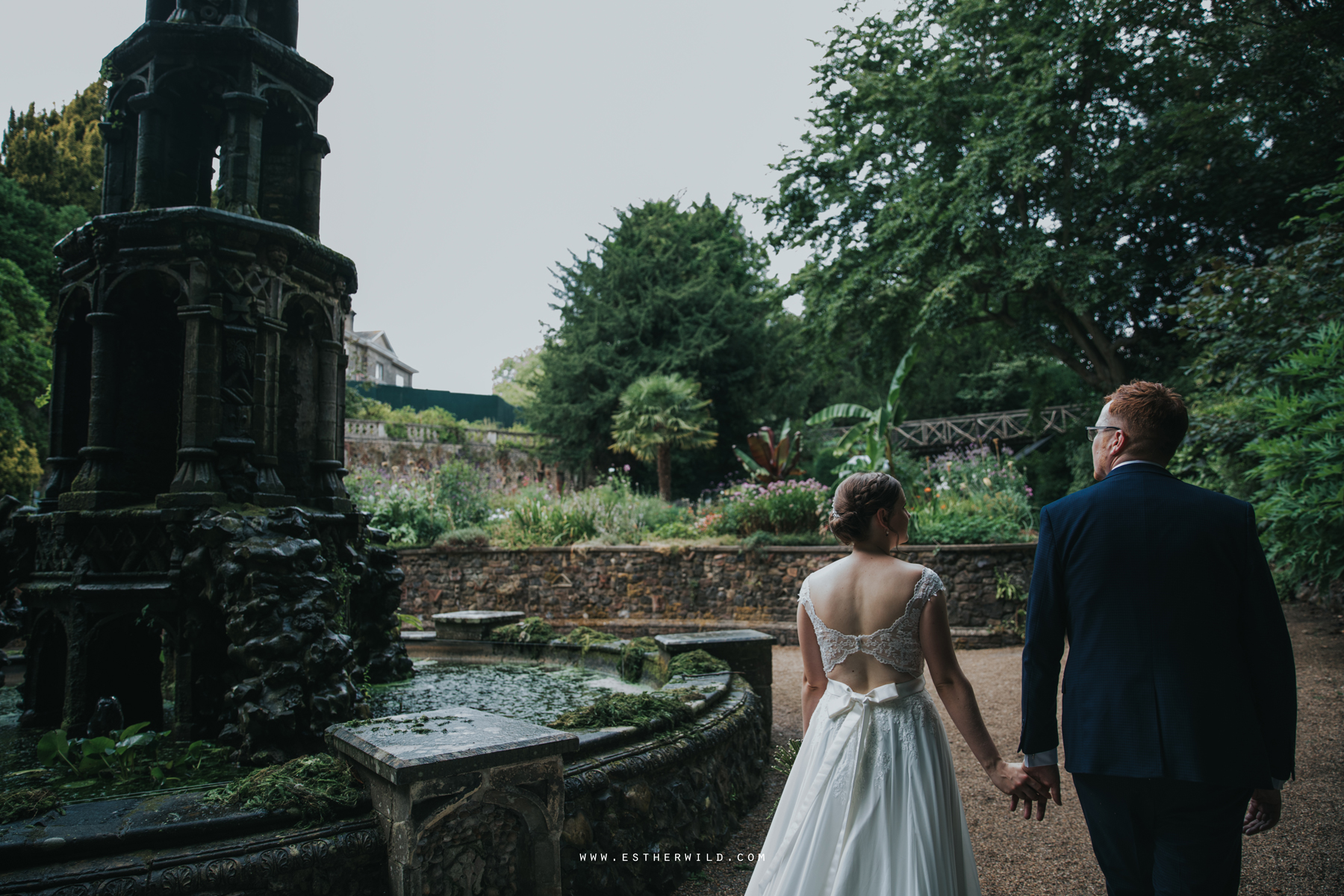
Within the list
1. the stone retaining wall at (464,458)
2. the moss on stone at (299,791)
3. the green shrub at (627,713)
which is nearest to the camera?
the moss on stone at (299,791)

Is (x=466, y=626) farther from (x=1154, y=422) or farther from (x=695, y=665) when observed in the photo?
(x=1154, y=422)

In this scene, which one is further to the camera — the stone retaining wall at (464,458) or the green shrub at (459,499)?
the stone retaining wall at (464,458)

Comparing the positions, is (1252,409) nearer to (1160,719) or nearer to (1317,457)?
(1317,457)

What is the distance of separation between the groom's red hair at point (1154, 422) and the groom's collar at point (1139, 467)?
25 mm

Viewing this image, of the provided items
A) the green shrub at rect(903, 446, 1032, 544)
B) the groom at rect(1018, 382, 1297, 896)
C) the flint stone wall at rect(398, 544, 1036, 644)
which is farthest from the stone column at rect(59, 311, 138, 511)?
the green shrub at rect(903, 446, 1032, 544)

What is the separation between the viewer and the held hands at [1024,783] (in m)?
2.09

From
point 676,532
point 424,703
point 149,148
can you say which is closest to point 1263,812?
point 424,703

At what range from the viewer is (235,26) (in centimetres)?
474

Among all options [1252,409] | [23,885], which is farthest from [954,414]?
[23,885]

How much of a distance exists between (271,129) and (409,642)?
469 centimetres

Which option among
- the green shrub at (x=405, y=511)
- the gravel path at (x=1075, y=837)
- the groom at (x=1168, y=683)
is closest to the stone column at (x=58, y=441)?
the gravel path at (x=1075, y=837)

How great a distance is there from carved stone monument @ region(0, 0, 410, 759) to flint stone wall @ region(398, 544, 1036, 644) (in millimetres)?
7162

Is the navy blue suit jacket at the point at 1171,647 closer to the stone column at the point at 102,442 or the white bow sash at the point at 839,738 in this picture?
the white bow sash at the point at 839,738

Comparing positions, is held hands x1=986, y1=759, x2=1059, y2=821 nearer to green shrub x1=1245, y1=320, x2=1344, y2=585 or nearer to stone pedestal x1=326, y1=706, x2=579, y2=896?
stone pedestal x1=326, y1=706, x2=579, y2=896
